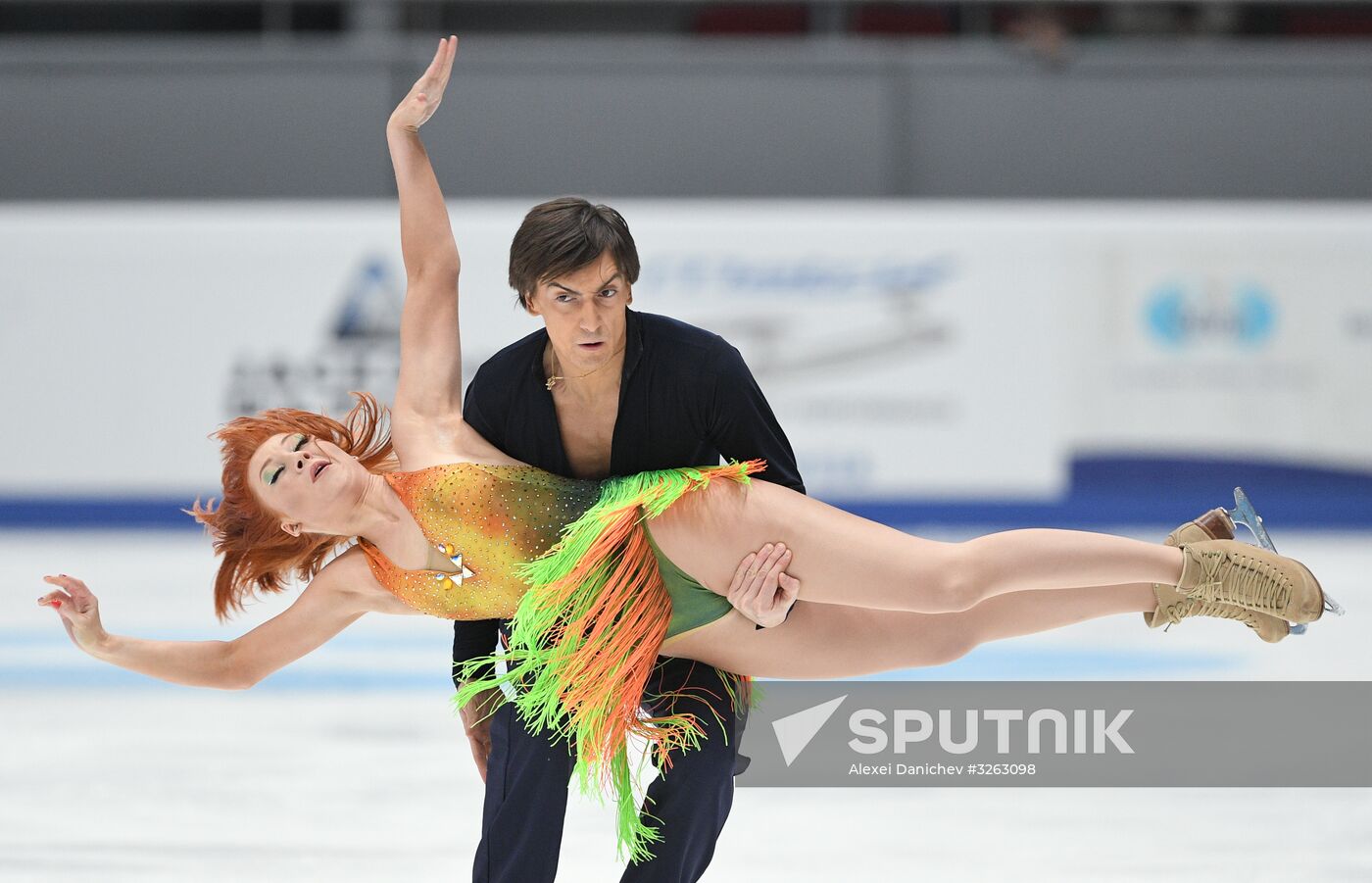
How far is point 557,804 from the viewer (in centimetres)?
260

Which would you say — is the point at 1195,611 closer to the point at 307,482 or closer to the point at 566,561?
the point at 566,561

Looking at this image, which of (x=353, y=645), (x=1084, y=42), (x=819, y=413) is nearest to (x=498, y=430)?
(x=353, y=645)

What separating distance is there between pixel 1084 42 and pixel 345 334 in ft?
13.8

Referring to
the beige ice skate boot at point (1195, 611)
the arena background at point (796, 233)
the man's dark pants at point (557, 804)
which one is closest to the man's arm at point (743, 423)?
the man's dark pants at point (557, 804)

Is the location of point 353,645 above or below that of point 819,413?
below

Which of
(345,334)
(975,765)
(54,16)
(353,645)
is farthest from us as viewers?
(54,16)

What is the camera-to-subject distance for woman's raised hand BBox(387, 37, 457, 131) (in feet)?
9.27

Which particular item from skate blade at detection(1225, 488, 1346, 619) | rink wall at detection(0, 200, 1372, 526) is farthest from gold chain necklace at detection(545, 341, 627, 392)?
rink wall at detection(0, 200, 1372, 526)

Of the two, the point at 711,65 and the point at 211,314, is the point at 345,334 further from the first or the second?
the point at 711,65

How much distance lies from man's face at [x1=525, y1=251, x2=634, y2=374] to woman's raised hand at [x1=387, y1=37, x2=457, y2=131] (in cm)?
47

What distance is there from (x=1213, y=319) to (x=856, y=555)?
5384 millimetres

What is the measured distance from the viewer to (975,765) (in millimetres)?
3182

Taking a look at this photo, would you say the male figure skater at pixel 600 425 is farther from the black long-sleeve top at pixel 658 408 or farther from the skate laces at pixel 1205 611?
the skate laces at pixel 1205 611

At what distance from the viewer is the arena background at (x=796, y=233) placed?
7395mm
